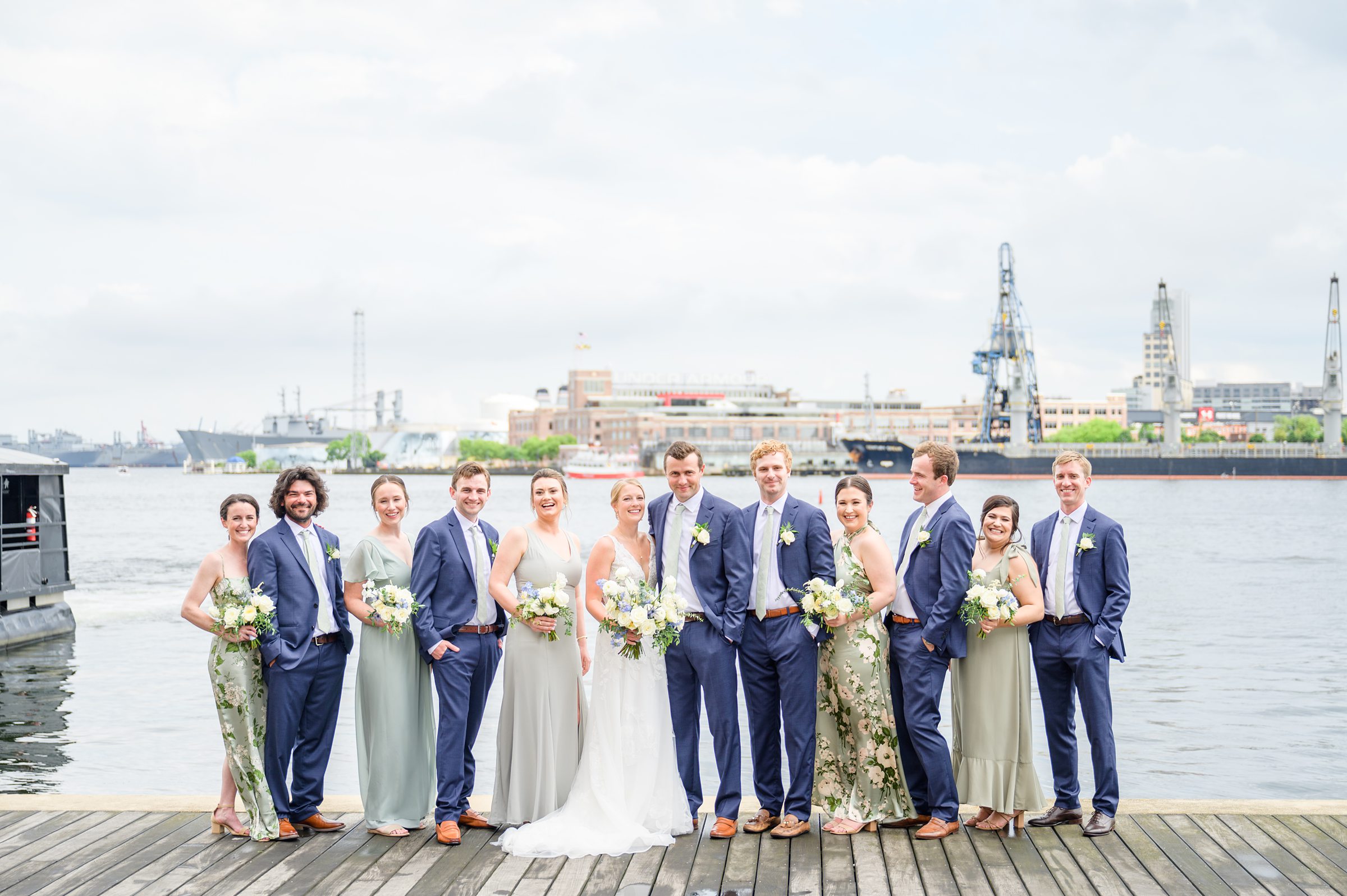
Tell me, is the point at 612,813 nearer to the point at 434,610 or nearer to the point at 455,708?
the point at 455,708

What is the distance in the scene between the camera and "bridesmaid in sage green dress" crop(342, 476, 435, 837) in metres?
5.87

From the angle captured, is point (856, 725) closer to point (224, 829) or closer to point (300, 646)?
point (300, 646)

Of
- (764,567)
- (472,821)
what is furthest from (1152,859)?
(472,821)

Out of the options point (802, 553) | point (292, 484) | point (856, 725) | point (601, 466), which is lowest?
point (601, 466)

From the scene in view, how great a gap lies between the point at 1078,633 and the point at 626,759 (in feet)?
7.53

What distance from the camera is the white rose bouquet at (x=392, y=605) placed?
568 cm

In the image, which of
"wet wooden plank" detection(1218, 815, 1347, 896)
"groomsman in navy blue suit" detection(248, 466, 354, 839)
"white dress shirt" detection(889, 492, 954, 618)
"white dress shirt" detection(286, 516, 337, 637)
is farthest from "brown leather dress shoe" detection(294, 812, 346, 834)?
"wet wooden plank" detection(1218, 815, 1347, 896)

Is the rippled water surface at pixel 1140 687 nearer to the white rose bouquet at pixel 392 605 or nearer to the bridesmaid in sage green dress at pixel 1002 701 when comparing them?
the bridesmaid in sage green dress at pixel 1002 701

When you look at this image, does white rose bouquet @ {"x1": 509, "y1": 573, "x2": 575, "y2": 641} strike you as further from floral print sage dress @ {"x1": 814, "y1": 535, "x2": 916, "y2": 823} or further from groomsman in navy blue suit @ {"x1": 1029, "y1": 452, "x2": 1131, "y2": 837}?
groomsman in navy blue suit @ {"x1": 1029, "y1": 452, "x2": 1131, "y2": 837}

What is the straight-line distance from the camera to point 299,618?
5793 millimetres

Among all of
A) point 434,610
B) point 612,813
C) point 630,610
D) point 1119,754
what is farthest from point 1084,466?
point 1119,754

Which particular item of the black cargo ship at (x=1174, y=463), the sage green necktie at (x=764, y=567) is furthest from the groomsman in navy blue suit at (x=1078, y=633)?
the black cargo ship at (x=1174, y=463)

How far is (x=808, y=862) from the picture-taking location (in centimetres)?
537

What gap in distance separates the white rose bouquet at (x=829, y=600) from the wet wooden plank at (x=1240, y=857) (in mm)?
1907
